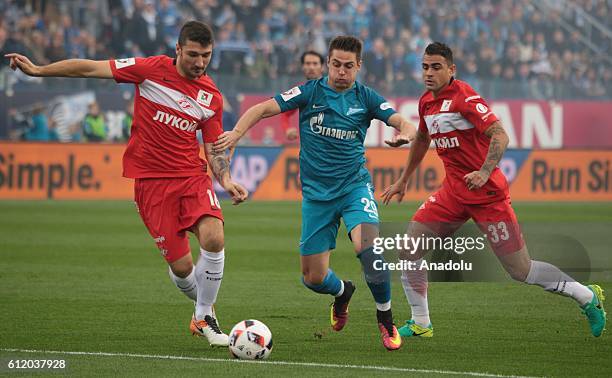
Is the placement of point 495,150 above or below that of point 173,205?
above

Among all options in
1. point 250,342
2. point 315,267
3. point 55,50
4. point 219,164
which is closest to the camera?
point 250,342

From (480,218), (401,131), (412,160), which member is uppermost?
(401,131)

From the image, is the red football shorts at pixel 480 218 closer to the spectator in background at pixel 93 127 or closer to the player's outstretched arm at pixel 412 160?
the player's outstretched arm at pixel 412 160

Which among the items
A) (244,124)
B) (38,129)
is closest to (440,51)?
(244,124)

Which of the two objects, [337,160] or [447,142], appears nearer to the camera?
[337,160]

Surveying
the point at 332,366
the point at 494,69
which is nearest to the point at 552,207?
the point at 494,69

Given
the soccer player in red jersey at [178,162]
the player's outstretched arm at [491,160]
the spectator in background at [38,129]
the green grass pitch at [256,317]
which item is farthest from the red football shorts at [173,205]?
the spectator in background at [38,129]

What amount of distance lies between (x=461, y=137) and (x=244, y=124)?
1.70 metres

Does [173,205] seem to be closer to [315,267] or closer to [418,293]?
[315,267]

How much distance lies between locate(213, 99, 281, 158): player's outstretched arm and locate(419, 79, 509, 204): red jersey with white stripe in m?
1.23

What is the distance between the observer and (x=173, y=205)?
8.39m

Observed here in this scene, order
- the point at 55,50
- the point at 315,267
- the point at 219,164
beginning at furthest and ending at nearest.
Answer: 1. the point at 55,50
2. the point at 315,267
3. the point at 219,164

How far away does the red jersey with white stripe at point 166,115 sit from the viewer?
8375mm

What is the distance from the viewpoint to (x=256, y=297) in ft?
36.1
